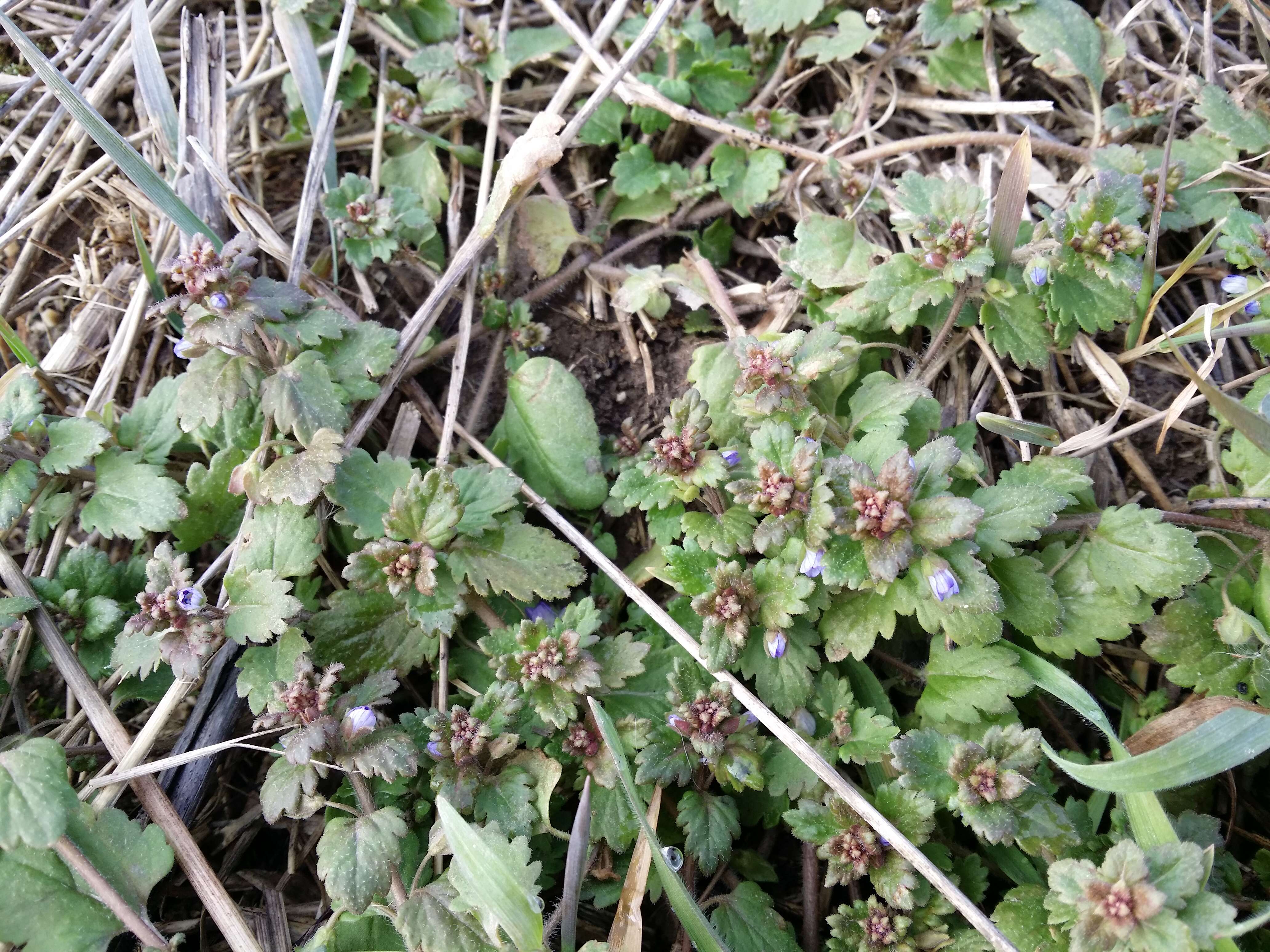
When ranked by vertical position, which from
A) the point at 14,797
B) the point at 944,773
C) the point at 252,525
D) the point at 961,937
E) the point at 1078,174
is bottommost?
the point at 961,937

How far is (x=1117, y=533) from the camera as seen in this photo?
2.76 m

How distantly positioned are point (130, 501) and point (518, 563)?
139cm

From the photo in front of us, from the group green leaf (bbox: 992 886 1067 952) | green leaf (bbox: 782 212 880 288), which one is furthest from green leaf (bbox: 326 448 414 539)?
green leaf (bbox: 992 886 1067 952)

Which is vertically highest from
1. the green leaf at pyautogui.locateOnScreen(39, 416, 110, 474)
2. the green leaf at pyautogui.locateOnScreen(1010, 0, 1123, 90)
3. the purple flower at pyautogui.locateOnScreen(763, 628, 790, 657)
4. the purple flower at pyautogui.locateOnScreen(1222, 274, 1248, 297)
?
the green leaf at pyautogui.locateOnScreen(1010, 0, 1123, 90)

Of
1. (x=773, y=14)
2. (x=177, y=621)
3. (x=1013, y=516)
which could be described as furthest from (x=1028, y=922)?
(x=773, y=14)

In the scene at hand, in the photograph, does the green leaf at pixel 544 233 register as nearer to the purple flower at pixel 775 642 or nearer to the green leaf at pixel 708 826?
the purple flower at pixel 775 642

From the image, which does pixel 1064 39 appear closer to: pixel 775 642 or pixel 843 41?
pixel 843 41

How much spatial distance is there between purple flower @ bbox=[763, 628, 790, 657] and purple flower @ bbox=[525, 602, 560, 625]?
74 centimetres

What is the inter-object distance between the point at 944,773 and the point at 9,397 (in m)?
3.36

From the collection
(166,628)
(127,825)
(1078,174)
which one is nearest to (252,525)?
(166,628)

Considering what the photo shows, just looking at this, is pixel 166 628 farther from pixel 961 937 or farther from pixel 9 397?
pixel 961 937

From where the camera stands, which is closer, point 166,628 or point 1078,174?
point 166,628

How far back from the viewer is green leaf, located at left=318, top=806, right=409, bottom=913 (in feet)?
7.98

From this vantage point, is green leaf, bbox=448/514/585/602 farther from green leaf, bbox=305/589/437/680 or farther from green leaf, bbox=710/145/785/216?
green leaf, bbox=710/145/785/216
